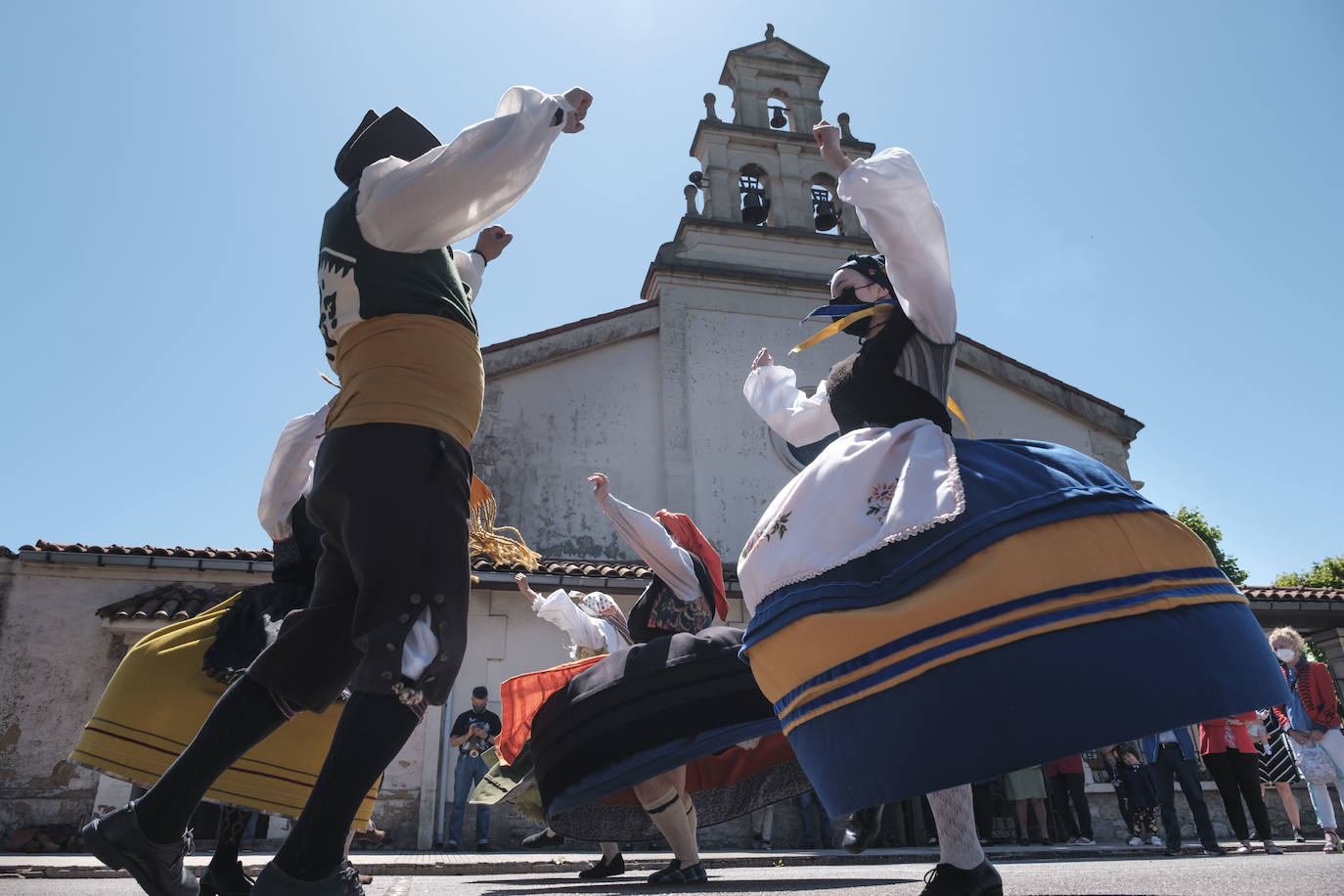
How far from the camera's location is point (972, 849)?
2.17 meters

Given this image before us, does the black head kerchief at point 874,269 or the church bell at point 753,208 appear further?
the church bell at point 753,208

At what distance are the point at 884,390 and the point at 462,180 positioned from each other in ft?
4.36

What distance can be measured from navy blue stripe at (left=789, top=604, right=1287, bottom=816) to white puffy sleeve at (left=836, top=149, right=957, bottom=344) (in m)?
1.08

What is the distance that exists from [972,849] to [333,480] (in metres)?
1.72

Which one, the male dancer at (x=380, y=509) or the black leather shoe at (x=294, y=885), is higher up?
the male dancer at (x=380, y=509)

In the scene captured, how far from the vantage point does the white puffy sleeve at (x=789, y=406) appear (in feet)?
10.9

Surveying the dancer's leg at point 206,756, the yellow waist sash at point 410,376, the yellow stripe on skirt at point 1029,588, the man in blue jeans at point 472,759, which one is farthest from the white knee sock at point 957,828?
the man in blue jeans at point 472,759

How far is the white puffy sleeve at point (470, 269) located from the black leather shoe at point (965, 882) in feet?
6.74

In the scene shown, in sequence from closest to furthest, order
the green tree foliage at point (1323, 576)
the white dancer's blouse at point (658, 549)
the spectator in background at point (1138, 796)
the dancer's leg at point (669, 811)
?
the dancer's leg at point (669, 811) < the white dancer's blouse at point (658, 549) < the spectator in background at point (1138, 796) < the green tree foliage at point (1323, 576)

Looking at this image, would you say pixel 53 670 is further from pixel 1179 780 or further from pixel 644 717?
pixel 1179 780

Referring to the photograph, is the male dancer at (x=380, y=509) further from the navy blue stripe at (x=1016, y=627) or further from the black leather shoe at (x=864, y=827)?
the black leather shoe at (x=864, y=827)

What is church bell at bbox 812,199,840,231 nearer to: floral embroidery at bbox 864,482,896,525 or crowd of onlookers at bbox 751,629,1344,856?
crowd of onlookers at bbox 751,629,1344,856

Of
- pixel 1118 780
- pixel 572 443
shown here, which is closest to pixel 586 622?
pixel 572 443

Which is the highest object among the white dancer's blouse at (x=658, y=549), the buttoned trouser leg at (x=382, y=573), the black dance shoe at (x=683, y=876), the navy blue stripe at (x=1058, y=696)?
the white dancer's blouse at (x=658, y=549)
